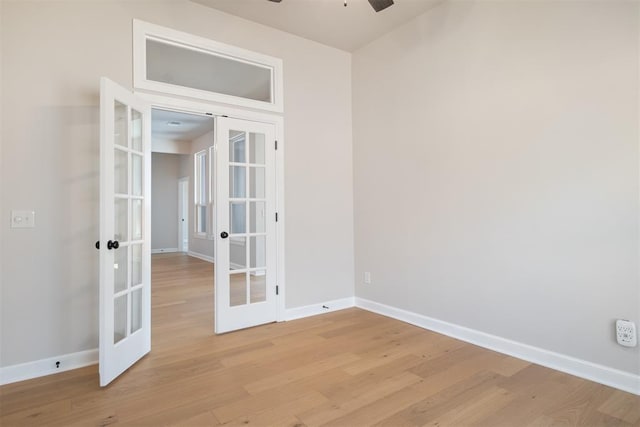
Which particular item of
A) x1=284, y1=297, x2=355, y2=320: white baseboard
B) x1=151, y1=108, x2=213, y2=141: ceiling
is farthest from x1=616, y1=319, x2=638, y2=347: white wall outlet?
x1=151, y1=108, x2=213, y2=141: ceiling

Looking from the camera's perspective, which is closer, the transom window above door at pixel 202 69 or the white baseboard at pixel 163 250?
the transom window above door at pixel 202 69

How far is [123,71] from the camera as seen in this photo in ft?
9.34

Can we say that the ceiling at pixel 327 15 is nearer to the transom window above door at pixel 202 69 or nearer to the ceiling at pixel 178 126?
the transom window above door at pixel 202 69

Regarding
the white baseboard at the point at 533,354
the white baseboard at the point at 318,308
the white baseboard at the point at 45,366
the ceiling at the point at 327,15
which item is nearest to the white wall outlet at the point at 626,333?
the white baseboard at the point at 533,354

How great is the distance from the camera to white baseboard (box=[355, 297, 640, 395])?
223 cm

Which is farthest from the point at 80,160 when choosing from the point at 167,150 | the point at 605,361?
the point at 167,150

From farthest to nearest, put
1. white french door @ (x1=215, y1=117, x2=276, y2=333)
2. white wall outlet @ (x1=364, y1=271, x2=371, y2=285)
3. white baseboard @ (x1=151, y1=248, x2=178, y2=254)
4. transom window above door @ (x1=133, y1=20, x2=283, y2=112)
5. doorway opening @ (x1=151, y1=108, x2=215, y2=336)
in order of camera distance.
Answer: white baseboard @ (x1=151, y1=248, x2=178, y2=254) → doorway opening @ (x1=151, y1=108, x2=215, y2=336) → white wall outlet @ (x1=364, y1=271, x2=371, y2=285) → white french door @ (x1=215, y1=117, x2=276, y2=333) → transom window above door @ (x1=133, y1=20, x2=283, y2=112)

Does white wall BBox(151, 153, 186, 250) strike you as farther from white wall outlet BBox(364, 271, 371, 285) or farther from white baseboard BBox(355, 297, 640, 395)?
white baseboard BBox(355, 297, 640, 395)

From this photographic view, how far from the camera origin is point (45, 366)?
2494 millimetres

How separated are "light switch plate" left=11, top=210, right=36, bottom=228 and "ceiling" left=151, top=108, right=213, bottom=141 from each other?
4796mm

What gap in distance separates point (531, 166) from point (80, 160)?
11.5 feet

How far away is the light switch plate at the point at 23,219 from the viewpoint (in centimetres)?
242

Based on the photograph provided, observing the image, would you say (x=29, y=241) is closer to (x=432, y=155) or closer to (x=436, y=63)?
(x=432, y=155)

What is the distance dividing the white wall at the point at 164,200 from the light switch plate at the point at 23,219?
315 inches
